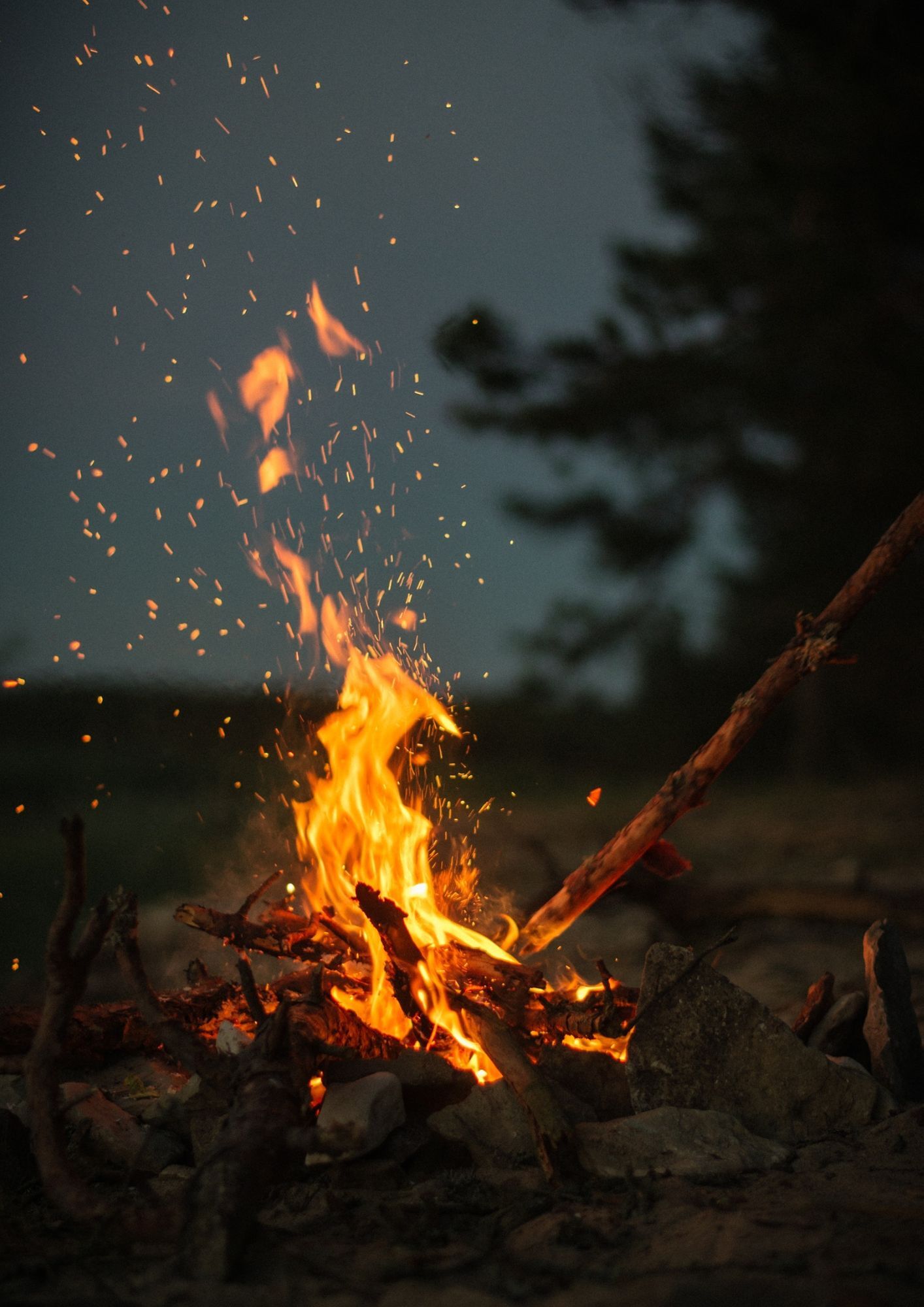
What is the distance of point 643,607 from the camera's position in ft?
41.8

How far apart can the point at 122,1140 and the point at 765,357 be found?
1064 centimetres

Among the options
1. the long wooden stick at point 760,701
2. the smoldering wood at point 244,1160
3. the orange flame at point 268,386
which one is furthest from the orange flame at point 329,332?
the smoldering wood at point 244,1160

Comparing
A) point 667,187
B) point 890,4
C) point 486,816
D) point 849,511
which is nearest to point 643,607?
point 849,511

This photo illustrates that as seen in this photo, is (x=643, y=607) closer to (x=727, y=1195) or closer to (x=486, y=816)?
(x=486, y=816)

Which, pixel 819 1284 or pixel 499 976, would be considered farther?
pixel 499 976

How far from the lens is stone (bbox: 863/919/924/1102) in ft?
11.7

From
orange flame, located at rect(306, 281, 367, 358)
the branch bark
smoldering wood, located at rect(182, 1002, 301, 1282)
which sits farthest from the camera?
orange flame, located at rect(306, 281, 367, 358)

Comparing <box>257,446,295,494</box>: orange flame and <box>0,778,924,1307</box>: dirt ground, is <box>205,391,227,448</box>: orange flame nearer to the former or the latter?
<box>257,446,295,494</box>: orange flame

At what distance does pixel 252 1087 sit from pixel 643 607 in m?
10.5

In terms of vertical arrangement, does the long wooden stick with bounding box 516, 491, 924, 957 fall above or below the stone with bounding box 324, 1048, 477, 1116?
above

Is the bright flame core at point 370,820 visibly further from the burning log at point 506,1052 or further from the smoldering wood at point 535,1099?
the smoldering wood at point 535,1099

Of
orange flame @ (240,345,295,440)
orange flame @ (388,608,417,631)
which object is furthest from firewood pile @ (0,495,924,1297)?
orange flame @ (240,345,295,440)

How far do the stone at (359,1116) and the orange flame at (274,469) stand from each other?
2865mm

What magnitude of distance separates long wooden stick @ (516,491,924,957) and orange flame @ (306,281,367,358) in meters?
2.64
